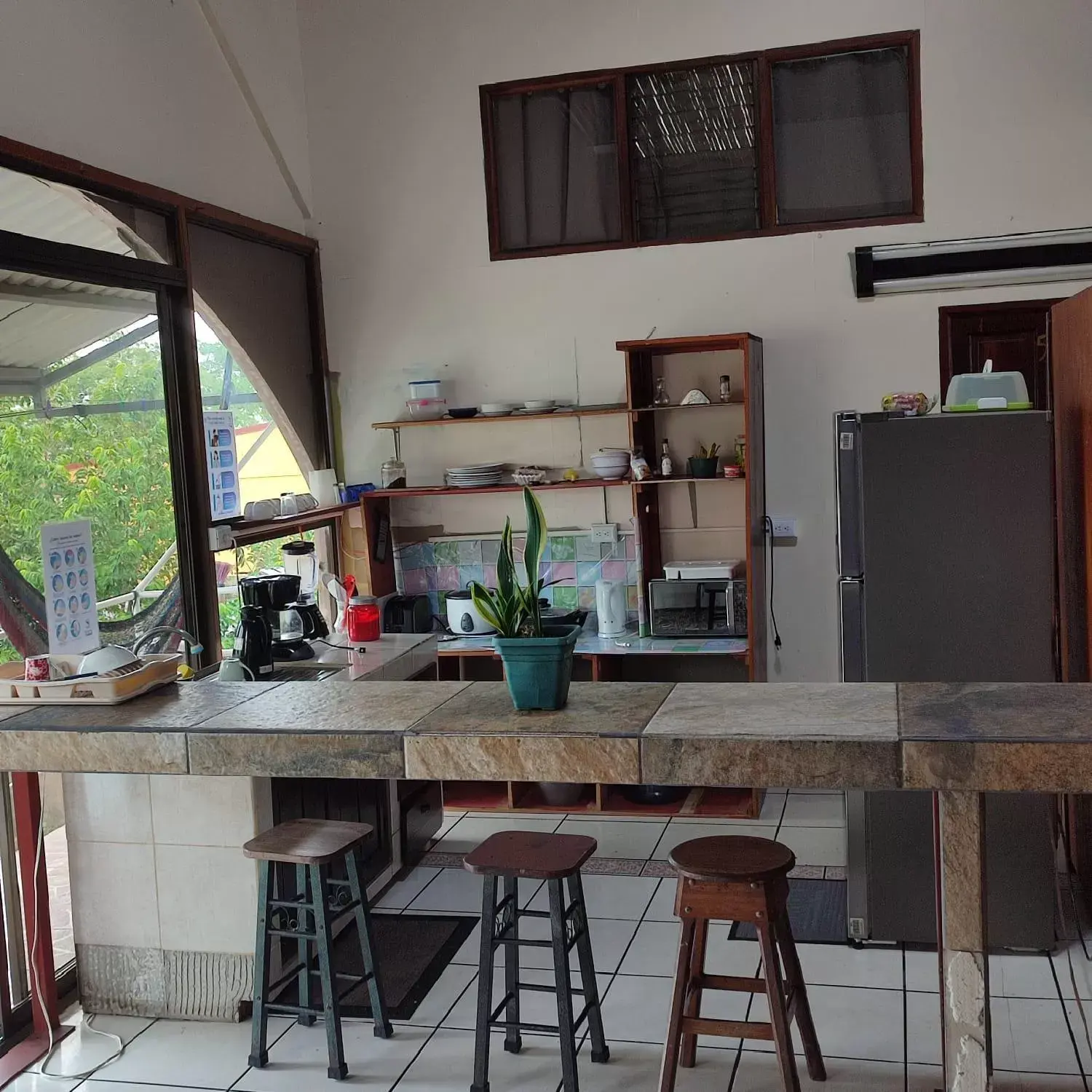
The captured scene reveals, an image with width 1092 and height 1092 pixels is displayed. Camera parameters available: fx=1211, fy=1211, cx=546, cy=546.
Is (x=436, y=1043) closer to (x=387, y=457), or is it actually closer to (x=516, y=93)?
(x=387, y=457)

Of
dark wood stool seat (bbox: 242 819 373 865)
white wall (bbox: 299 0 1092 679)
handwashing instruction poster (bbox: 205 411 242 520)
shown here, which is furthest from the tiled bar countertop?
white wall (bbox: 299 0 1092 679)

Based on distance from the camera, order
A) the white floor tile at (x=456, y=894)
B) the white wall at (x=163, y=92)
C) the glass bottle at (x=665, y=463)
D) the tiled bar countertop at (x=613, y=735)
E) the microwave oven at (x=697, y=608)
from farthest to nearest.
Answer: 1. the glass bottle at (x=665, y=463)
2. the microwave oven at (x=697, y=608)
3. the white floor tile at (x=456, y=894)
4. the white wall at (x=163, y=92)
5. the tiled bar countertop at (x=613, y=735)

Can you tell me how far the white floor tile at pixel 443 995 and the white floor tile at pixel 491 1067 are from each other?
0.11m

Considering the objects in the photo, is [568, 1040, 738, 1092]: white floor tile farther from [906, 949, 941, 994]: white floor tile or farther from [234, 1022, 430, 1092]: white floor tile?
[906, 949, 941, 994]: white floor tile

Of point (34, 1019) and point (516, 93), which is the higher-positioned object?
point (516, 93)

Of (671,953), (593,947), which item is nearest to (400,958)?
(593,947)

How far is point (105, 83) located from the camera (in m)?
4.35

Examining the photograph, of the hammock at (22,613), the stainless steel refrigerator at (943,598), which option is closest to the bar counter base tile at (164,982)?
the hammock at (22,613)

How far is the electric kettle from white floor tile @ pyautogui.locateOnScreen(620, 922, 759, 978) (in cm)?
167

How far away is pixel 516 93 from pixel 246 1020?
423cm

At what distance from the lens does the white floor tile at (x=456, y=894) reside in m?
4.44

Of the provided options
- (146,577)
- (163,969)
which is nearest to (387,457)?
(146,577)

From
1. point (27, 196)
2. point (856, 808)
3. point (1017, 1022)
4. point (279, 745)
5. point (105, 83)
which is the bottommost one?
point (1017, 1022)

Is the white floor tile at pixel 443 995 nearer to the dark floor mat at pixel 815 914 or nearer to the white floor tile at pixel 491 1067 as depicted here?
the white floor tile at pixel 491 1067
